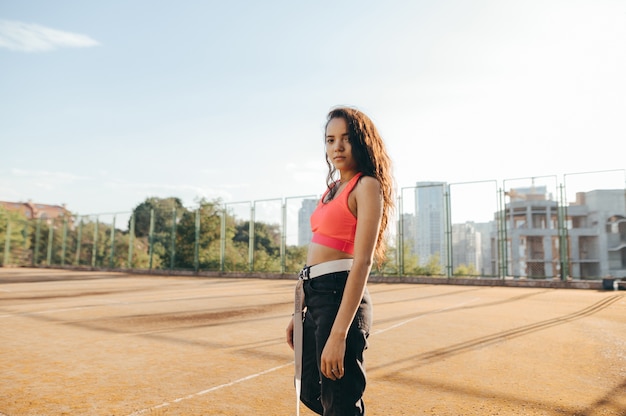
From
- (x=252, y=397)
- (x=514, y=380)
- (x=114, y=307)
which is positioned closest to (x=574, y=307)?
(x=514, y=380)

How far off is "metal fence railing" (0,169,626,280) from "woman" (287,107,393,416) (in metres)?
14.4

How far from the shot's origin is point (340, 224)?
69.7 inches

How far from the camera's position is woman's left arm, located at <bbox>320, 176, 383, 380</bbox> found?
62.0 inches

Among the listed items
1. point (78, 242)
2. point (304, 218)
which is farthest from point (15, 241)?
point (304, 218)

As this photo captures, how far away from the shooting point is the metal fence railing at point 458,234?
14352 millimetres

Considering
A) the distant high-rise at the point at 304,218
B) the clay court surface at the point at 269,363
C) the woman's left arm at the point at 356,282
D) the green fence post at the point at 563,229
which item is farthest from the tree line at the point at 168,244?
the woman's left arm at the point at 356,282

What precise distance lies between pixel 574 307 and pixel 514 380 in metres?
6.26

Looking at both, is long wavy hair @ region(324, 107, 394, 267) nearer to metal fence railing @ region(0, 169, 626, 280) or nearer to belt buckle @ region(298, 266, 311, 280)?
belt buckle @ region(298, 266, 311, 280)

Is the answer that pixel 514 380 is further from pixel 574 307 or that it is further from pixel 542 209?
pixel 542 209

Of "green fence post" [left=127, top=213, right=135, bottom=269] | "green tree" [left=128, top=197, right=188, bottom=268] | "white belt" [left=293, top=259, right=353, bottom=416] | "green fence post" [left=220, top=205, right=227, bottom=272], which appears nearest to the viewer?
"white belt" [left=293, top=259, right=353, bottom=416]

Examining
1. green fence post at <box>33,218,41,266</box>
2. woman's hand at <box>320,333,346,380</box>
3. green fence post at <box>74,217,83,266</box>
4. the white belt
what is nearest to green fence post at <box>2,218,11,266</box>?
green fence post at <box>33,218,41,266</box>

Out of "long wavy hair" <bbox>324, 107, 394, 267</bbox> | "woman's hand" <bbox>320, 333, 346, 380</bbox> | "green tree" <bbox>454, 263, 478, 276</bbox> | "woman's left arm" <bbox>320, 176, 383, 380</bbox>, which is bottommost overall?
"green tree" <bbox>454, 263, 478, 276</bbox>

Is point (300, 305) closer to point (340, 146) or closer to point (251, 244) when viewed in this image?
point (340, 146)

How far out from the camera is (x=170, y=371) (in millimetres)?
3783
